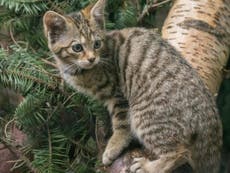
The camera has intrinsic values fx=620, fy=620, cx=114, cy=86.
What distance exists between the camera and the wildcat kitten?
287 cm

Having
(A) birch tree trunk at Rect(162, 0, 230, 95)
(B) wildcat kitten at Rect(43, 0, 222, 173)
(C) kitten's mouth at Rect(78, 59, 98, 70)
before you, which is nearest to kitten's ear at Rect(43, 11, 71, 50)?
(B) wildcat kitten at Rect(43, 0, 222, 173)

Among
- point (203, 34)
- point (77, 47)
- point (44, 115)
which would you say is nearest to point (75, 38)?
point (77, 47)

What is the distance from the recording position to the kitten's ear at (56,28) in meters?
3.15

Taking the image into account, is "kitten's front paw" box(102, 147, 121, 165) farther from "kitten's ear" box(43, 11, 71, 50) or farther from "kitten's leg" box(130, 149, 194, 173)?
"kitten's ear" box(43, 11, 71, 50)

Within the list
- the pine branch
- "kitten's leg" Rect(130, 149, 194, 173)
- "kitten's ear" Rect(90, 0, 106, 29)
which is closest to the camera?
"kitten's leg" Rect(130, 149, 194, 173)

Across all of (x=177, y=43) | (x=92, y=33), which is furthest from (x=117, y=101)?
(x=177, y=43)

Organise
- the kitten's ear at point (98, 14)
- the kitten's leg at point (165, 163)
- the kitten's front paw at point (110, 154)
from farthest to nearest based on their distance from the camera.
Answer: the kitten's ear at point (98, 14) → the kitten's front paw at point (110, 154) → the kitten's leg at point (165, 163)

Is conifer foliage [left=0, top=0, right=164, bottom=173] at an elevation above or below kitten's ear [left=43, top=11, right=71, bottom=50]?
below

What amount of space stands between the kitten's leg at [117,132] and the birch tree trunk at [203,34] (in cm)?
55

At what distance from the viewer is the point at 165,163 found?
9.50 ft

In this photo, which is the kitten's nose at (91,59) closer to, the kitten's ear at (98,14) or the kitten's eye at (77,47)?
the kitten's eye at (77,47)

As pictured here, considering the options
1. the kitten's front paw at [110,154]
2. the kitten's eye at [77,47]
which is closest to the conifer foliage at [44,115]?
the kitten's front paw at [110,154]

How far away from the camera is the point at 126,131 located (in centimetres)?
320

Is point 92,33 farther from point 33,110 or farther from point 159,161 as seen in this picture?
point 159,161
